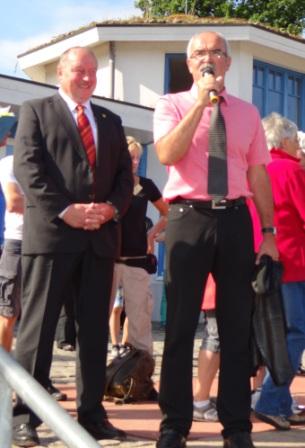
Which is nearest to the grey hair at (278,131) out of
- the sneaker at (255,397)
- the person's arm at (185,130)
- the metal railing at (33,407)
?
the person's arm at (185,130)

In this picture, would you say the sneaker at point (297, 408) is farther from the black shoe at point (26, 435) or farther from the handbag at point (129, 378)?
the black shoe at point (26, 435)

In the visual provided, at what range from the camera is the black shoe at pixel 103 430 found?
15.6ft

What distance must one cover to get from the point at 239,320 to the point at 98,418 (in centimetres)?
98

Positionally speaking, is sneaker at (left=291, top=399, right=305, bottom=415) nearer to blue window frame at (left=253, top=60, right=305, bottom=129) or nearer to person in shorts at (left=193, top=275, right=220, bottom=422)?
person in shorts at (left=193, top=275, right=220, bottom=422)

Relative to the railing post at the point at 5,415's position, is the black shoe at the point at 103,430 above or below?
below

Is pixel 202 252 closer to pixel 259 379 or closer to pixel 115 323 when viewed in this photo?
pixel 259 379

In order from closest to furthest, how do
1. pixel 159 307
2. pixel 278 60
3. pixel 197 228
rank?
pixel 197 228 → pixel 159 307 → pixel 278 60

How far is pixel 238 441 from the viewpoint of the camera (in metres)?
4.50

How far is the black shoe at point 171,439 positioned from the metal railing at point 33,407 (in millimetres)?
2360

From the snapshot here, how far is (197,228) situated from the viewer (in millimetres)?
4453

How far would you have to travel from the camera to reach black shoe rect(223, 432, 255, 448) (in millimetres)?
4488

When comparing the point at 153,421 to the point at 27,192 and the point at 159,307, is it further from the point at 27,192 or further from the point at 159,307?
the point at 159,307

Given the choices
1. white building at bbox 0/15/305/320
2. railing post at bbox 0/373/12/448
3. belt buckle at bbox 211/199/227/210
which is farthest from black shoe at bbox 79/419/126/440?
white building at bbox 0/15/305/320

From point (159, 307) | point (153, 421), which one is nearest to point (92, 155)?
point (153, 421)
